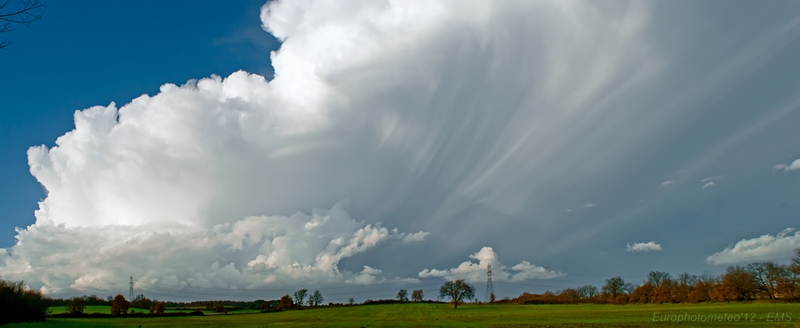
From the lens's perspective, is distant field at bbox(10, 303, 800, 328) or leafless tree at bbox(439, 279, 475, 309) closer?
distant field at bbox(10, 303, 800, 328)

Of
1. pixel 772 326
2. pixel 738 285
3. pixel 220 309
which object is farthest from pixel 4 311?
pixel 738 285

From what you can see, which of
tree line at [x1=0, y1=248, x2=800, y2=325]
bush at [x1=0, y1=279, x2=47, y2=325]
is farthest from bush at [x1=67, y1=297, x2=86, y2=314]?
bush at [x1=0, y1=279, x2=47, y2=325]

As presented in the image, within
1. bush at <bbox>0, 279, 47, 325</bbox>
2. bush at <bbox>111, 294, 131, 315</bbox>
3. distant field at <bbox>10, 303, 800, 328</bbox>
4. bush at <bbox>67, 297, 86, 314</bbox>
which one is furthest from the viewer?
bush at <bbox>111, 294, 131, 315</bbox>

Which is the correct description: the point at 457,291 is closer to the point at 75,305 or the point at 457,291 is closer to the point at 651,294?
the point at 651,294

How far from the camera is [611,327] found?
48.5 m

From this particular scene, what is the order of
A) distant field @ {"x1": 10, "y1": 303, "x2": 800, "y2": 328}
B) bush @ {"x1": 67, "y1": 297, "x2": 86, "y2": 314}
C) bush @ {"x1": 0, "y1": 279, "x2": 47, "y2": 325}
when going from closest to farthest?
distant field @ {"x1": 10, "y1": 303, "x2": 800, "y2": 328}
bush @ {"x1": 0, "y1": 279, "x2": 47, "y2": 325}
bush @ {"x1": 67, "y1": 297, "x2": 86, "y2": 314}

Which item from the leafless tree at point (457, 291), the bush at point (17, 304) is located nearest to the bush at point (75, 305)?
the bush at point (17, 304)

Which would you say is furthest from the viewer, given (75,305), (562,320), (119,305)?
(119,305)

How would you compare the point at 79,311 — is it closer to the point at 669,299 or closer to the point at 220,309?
the point at 220,309

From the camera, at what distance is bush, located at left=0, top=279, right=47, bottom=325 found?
2301 inches

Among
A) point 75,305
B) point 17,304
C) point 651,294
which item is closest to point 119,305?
point 75,305

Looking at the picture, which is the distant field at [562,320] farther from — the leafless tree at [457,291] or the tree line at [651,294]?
the leafless tree at [457,291]

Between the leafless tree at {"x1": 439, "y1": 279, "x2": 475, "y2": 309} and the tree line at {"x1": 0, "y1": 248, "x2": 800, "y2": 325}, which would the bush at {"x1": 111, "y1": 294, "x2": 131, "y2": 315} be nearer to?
the tree line at {"x1": 0, "y1": 248, "x2": 800, "y2": 325}

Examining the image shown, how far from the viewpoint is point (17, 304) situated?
60562mm
